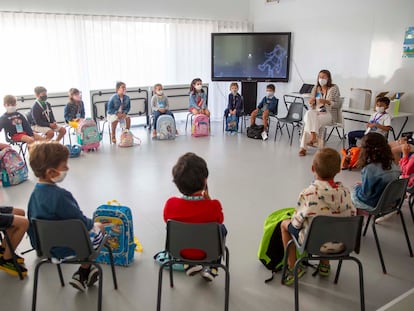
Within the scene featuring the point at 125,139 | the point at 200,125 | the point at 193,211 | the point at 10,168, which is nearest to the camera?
the point at 193,211

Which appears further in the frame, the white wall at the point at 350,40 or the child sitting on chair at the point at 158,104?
the child sitting on chair at the point at 158,104

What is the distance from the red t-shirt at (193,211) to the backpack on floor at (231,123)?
202 inches

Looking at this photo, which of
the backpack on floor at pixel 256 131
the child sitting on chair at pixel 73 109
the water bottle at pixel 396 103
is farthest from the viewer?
the backpack on floor at pixel 256 131

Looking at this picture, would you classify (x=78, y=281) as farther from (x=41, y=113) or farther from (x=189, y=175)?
(x=41, y=113)

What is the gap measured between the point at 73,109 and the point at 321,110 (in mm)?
3984

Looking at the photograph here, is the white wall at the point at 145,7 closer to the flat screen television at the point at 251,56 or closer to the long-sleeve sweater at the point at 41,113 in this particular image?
the flat screen television at the point at 251,56

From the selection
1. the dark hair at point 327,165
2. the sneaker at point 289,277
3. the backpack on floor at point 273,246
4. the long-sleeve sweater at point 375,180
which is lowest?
the sneaker at point 289,277

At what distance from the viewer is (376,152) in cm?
291

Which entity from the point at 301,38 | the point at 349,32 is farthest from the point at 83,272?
the point at 301,38

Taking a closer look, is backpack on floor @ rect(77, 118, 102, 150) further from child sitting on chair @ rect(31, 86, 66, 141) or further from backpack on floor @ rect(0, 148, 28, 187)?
backpack on floor @ rect(0, 148, 28, 187)

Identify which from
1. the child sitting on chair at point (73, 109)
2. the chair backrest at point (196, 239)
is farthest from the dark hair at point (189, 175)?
the child sitting on chair at point (73, 109)

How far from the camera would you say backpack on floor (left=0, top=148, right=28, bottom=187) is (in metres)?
4.46

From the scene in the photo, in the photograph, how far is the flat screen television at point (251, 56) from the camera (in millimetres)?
7727

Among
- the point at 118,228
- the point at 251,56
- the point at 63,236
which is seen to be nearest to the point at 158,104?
the point at 251,56
